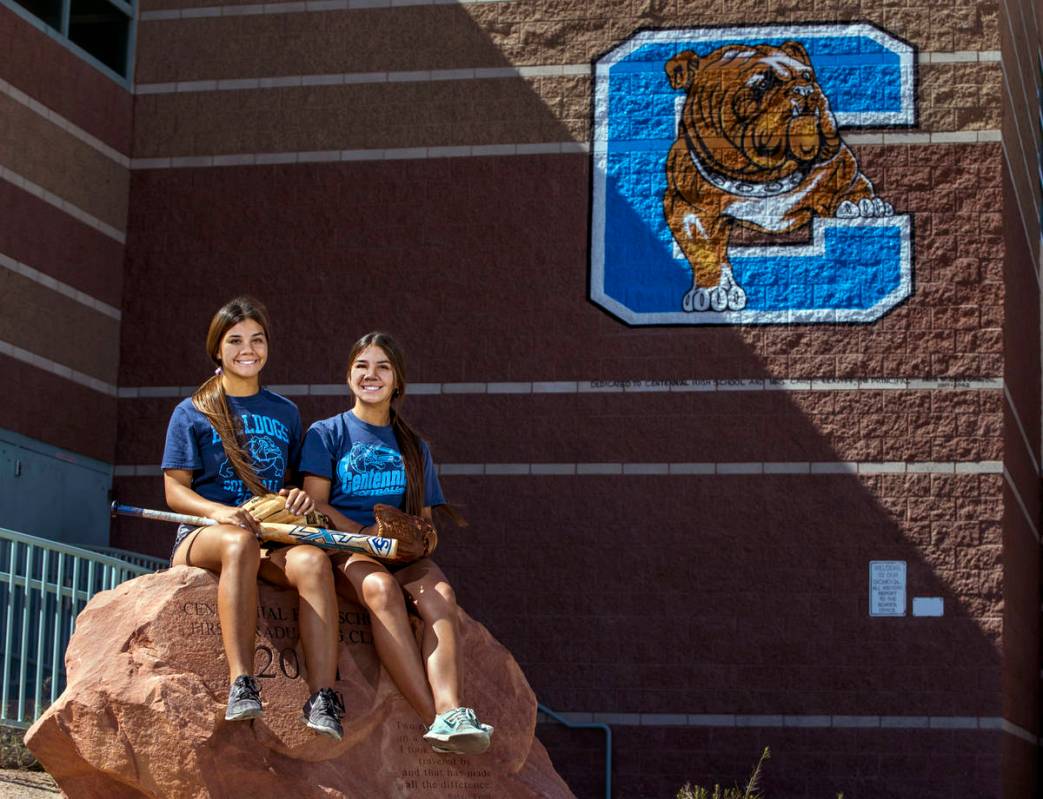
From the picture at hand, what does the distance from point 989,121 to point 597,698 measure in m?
6.56

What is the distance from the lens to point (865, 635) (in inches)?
573

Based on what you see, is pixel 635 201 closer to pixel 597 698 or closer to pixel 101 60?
pixel 597 698

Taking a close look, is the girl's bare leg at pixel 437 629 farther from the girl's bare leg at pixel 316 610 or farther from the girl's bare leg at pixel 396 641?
the girl's bare leg at pixel 316 610

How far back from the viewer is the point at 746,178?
50.8ft

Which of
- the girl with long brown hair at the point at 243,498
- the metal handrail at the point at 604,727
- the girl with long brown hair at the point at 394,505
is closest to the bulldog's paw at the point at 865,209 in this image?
the metal handrail at the point at 604,727

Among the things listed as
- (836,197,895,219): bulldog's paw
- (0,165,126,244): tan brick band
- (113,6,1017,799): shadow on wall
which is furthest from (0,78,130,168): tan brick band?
(836,197,895,219): bulldog's paw

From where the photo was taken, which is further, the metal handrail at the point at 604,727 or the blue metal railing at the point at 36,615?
the metal handrail at the point at 604,727

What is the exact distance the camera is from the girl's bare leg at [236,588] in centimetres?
688

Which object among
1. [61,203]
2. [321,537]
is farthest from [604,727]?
[321,537]

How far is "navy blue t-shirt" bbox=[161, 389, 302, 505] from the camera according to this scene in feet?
24.4

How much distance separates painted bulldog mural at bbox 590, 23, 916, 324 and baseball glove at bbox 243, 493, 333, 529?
335 inches

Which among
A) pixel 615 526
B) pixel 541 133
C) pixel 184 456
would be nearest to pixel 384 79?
pixel 541 133

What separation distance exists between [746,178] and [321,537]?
9.23 m

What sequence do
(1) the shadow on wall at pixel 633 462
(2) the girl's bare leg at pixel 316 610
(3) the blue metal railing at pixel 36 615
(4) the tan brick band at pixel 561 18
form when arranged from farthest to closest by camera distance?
(4) the tan brick band at pixel 561 18 → (1) the shadow on wall at pixel 633 462 → (3) the blue metal railing at pixel 36 615 → (2) the girl's bare leg at pixel 316 610
